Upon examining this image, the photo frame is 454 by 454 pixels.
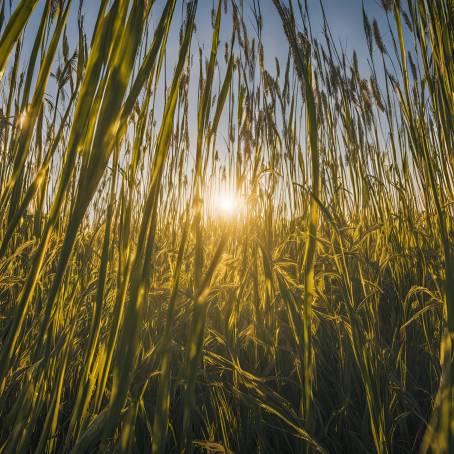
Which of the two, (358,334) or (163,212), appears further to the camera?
(163,212)

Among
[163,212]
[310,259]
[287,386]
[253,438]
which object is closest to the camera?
[310,259]

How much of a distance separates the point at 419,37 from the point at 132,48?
2.00 feet

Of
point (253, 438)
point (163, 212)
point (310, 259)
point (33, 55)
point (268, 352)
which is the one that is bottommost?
point (253, 438)

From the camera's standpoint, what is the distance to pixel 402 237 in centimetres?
129

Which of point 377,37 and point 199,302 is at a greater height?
point 377,37

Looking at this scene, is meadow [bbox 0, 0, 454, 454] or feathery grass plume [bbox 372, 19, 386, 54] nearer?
meadow [bbox 0, 0, 454, 454]

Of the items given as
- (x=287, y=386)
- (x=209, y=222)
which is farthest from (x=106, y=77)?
(x=209, y=222)

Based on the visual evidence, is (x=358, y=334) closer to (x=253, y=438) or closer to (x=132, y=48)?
(x=253, y=438)

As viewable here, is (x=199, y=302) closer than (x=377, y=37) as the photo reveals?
Yes

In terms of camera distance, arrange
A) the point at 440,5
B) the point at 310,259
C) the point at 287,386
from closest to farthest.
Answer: the point at 310,259 < the point at 440,5 < the point at 287,386

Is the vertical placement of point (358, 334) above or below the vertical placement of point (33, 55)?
below

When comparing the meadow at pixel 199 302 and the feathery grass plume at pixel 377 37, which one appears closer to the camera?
the meadow at pixel 199 302

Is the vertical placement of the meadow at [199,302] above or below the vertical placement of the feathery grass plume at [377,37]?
below

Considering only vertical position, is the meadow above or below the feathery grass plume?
below
